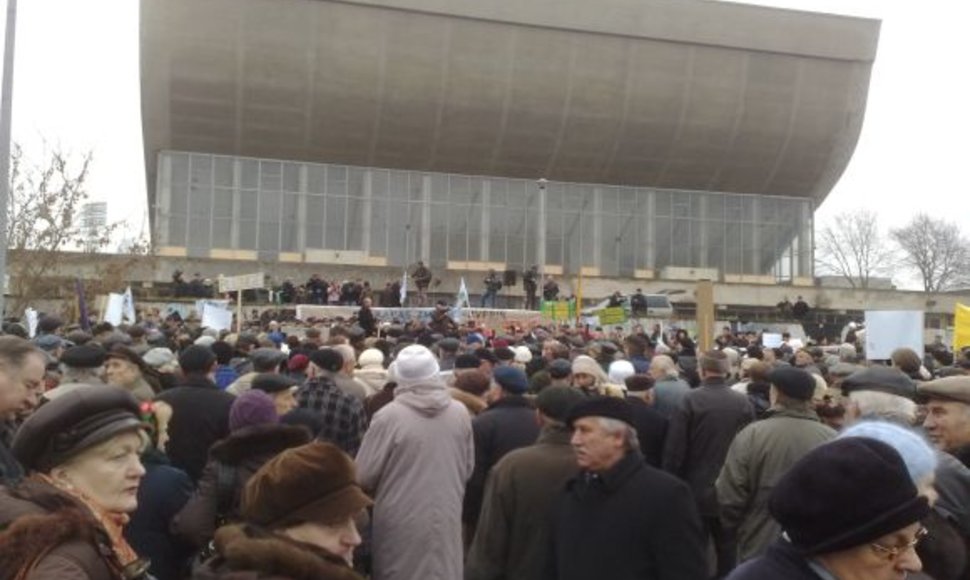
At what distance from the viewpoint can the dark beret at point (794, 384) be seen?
6.65 m

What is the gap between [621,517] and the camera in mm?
4750

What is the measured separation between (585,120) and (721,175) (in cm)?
912

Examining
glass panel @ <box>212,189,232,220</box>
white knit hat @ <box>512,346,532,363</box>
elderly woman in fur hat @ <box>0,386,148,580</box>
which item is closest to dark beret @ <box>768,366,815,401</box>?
elderly woman in fur hat @ <box>0,386,148,580</box>

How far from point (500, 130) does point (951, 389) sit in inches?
1979

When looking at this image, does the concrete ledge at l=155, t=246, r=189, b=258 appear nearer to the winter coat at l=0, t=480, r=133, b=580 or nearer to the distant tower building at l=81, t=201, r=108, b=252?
the distant tower building at l=81, t=201, r=108, b=252

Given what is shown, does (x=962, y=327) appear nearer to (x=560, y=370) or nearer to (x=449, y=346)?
(x=449, y=346)

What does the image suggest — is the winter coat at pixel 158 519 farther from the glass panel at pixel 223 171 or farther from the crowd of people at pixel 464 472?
the glass panel at pixel 223 171

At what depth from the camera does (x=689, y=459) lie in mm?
8109

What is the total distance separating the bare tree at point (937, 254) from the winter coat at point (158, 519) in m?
89.5

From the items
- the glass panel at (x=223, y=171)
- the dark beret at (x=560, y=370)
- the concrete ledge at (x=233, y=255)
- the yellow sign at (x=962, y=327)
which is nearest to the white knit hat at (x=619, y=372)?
the dark beret at (x=560, y=370)

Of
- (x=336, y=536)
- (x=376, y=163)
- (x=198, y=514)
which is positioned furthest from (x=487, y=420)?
(x=376, y=163)

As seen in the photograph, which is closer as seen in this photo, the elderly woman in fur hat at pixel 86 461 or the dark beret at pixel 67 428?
the elderly woman in fur hat at pixel 86 461

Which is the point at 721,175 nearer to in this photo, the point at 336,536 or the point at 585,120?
the point at 585,120

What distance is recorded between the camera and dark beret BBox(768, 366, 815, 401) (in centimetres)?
665
